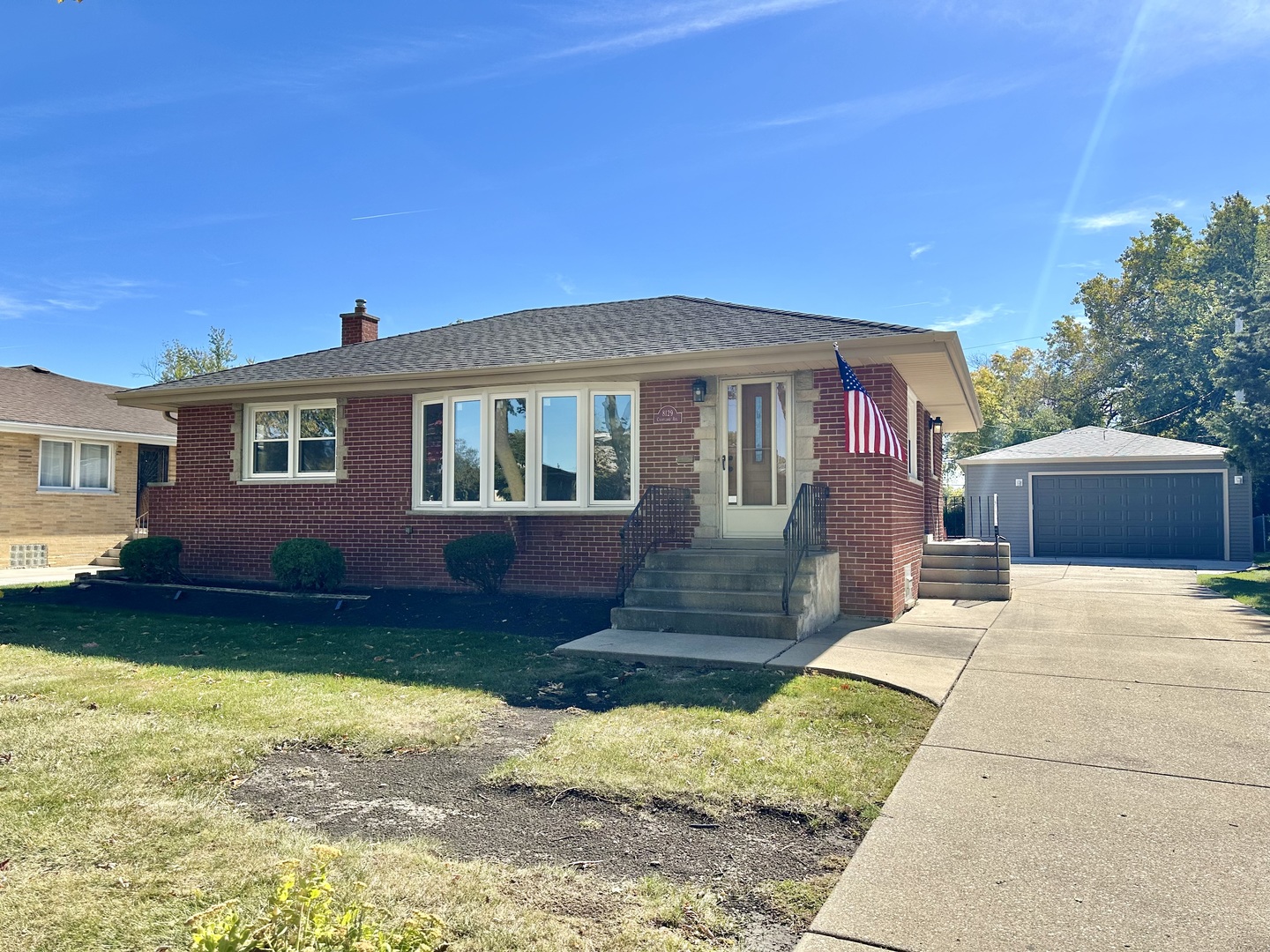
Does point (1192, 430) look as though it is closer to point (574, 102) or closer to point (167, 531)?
point (574, 102)

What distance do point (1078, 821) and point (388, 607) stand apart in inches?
326

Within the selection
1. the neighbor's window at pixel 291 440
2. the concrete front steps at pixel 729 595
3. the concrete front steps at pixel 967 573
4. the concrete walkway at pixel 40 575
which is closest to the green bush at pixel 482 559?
the concrete front steps at pixel 729 595

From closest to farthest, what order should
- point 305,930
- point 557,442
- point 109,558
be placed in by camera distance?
point 305,930, point 557,442, point 109,558

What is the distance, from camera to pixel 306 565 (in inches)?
412

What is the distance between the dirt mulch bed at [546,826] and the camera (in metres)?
3.08

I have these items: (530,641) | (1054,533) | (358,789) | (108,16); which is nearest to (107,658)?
(530,641)

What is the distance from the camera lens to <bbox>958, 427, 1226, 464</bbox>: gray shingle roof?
19531mm

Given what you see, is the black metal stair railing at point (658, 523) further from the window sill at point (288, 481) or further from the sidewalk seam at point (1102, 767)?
the sidewalk seam at point (1102, 767)

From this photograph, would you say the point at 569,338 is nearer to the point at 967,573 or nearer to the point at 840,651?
the point at 840,651

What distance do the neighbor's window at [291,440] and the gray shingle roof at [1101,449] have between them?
54.6 feet

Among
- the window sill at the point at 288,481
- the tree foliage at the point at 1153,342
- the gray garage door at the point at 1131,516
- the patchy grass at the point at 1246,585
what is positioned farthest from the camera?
the tree foliage at the point at 1153,342

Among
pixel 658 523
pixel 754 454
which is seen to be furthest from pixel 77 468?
pixel 754 454

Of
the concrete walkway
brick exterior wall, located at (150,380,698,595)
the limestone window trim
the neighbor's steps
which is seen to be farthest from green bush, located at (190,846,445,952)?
the neighbor's steps

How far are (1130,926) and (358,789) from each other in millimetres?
3345
